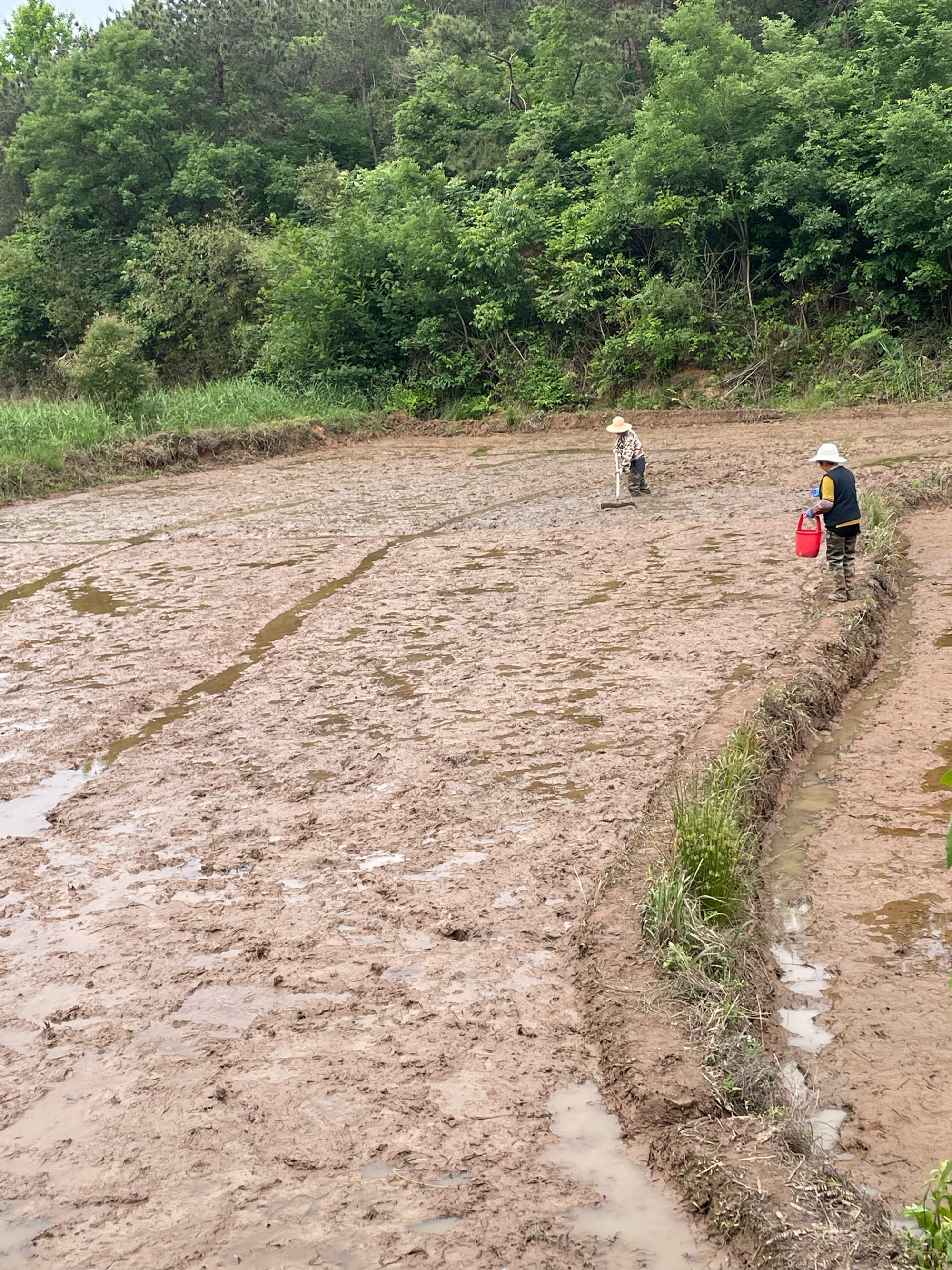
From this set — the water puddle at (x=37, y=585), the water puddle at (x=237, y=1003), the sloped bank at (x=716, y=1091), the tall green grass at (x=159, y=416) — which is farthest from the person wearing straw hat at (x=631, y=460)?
the water puddle at (x=237, y=1003)

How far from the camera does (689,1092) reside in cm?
342

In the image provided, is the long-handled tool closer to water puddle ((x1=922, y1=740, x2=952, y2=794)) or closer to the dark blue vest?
the dark blue vest

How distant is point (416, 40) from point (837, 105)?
2127 centimetres

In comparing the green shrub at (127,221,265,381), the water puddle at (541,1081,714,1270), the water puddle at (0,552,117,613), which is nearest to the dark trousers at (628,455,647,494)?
the water puddle at (0,552,117,613)

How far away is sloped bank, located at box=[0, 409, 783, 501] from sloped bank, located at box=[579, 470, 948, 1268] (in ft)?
54.4

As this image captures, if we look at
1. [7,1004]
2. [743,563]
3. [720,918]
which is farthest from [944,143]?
[7,1004]

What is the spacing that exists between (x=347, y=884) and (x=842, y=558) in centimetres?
577

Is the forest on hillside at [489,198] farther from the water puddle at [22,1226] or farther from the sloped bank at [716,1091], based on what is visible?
the water puddle at [22,1226]

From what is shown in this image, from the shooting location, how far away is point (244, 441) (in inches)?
890

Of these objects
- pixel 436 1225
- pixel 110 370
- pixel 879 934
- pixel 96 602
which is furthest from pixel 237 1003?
pixel 110 370

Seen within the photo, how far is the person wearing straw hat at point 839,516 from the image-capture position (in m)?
8.92

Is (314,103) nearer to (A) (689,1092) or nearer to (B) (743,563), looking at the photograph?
(B) (743,563)

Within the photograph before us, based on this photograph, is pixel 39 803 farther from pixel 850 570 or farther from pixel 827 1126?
pixel 850 570

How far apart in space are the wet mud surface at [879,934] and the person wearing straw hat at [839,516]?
177 cm
